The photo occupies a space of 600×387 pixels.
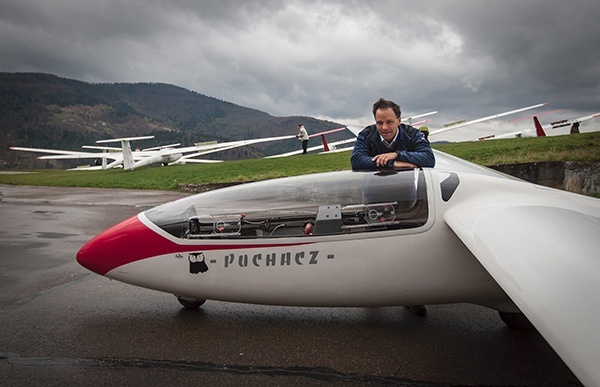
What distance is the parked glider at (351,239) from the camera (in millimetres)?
2459

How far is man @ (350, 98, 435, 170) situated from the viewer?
3.85m

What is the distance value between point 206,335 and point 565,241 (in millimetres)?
2729

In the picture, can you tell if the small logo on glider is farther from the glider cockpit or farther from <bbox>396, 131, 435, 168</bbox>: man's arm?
<bbox>396, 131, 435, 168</bbox>: man's arm

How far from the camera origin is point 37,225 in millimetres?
8938

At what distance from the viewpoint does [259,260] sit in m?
2.99

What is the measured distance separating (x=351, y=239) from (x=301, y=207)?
0.63 m

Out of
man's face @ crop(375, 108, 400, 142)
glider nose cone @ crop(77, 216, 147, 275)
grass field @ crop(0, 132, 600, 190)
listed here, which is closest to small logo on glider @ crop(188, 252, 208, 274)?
glider nose cone @ crop(77, 216, 147, 275)

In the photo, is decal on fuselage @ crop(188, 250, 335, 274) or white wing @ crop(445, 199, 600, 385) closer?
white wing @ crop(445, 199, 600, 385)

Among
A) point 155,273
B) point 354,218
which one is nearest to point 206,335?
point 155,273

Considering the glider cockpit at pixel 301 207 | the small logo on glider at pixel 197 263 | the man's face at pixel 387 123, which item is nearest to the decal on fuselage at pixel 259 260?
the small logo on glider at pixel 197 263

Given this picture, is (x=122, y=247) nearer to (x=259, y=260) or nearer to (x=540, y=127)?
(x=259, y=260)

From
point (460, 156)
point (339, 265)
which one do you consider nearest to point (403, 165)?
point (339, 265)

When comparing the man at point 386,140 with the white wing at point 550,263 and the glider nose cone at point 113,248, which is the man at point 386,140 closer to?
the white wing at point 550,263

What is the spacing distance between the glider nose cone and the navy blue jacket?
223 centimetres
